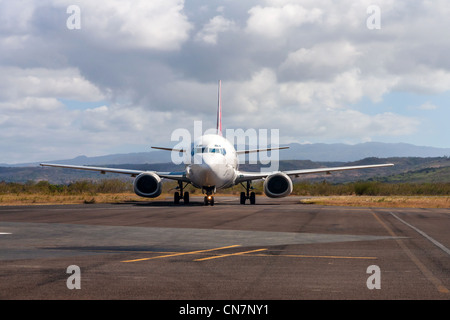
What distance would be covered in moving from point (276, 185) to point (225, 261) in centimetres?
2547

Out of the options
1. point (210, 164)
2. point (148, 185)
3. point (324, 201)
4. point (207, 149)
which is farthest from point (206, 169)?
point (324, 201)

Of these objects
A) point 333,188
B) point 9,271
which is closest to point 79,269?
point 9,271

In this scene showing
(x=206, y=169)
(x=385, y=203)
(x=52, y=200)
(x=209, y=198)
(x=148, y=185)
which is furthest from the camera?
(x=52, y=200)

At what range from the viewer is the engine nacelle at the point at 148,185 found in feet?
118

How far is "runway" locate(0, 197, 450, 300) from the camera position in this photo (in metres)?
7.92

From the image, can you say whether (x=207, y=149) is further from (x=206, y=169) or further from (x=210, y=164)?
(x=206, y=169)

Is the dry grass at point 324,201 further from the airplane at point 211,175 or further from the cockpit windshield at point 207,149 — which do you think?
the cockpit windshield at point 207,149

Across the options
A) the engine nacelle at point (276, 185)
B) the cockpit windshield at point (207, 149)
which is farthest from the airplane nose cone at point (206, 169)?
the engine nacelle at point (276, 185)

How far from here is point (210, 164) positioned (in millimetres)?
32156

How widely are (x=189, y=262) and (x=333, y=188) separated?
59.0 meters

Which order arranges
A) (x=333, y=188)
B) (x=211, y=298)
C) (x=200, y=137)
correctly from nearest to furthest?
1. (x=211, y=298)
2. (x=200, y=137)
3. (x=333, y=188)

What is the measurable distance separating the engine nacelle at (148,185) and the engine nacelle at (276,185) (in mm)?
7008
